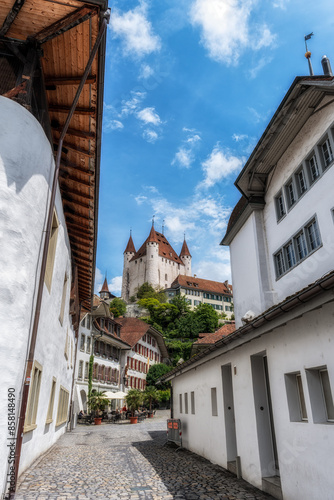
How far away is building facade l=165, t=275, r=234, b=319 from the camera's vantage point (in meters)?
95.5

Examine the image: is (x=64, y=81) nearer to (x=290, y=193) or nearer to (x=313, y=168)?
(x=313, y=168)

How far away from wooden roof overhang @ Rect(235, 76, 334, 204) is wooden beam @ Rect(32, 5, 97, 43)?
257 inches

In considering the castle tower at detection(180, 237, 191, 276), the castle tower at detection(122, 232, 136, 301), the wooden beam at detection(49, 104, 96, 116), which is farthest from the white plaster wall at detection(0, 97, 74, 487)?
the castle tower at detection(180, 237, 191, 276)

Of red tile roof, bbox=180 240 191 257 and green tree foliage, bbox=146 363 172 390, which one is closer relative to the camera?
green tree foliage, bbox=146 363 172 390

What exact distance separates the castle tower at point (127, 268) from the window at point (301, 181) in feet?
319

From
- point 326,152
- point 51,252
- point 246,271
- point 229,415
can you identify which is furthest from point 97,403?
point 326,152

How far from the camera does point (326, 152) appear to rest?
10578mm

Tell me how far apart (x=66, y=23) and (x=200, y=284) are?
9546cm

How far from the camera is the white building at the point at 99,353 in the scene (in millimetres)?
30053

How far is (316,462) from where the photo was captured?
5.00 meters

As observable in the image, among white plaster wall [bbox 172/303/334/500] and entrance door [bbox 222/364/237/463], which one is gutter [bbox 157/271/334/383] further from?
entrance door [bbox 222/364/237/463]

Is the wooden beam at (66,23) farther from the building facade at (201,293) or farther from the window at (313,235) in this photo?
the building facade at (201,293)

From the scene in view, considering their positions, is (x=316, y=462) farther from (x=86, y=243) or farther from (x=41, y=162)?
(x=86, y=243)

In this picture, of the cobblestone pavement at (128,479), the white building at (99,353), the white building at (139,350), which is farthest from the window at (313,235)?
the white building at (139,350)
